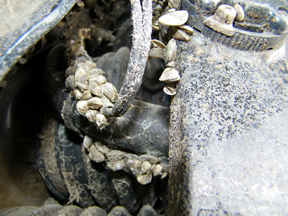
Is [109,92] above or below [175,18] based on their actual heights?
below

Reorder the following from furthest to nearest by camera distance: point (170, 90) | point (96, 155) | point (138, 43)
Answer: point (96, 155), point (170, 90), point (138, 43)

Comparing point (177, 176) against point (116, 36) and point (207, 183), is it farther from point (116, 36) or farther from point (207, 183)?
point (116, 36)

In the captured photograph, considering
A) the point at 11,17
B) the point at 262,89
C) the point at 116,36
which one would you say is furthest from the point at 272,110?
the point at 116,36

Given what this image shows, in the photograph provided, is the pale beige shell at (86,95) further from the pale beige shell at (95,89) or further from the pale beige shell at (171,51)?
the pale beige shell at (171,51)

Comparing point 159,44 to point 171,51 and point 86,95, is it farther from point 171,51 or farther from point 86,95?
point 86,95

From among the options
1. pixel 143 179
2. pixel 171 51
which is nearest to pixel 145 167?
pixel 143 179

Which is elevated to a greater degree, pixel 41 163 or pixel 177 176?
pixel 177 176

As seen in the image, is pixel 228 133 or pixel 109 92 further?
pixel 109 92
